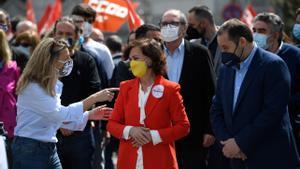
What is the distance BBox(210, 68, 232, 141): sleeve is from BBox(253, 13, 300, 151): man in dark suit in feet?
4.00

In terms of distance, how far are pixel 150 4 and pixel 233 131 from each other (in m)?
36.9

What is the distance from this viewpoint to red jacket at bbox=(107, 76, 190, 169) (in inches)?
315

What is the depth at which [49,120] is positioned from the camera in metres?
8.06

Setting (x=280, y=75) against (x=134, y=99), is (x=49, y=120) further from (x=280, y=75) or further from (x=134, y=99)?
(x=280, y=75)

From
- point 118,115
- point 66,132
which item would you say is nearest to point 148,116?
point 118,115

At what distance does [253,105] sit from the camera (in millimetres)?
7852

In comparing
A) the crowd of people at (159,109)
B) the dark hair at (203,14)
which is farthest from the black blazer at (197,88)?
the dark hair at (203,14)

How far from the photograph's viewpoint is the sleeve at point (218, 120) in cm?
807

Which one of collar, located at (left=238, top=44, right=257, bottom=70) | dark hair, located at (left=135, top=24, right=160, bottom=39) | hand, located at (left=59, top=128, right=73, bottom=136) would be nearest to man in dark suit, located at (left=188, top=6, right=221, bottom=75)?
dark hair, located at (left=135, top=24, right=160, bottom=39)

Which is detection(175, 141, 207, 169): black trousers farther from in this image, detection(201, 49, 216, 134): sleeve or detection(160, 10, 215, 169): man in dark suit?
detection(201, 49, 216, 134): sleeve

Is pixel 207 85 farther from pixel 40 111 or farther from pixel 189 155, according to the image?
pixel 40 111

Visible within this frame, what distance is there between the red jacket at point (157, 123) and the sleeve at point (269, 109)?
0.60 meters

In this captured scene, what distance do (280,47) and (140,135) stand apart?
223 centimetres

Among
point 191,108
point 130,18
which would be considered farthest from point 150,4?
point 191,108
